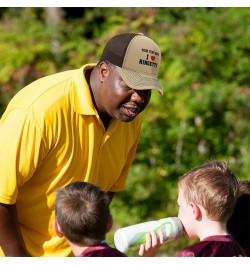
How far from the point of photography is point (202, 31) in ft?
27.0

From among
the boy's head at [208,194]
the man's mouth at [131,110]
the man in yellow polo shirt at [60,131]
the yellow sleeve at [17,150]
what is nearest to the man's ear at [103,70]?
the man in yellow polo shirt at [60,131]

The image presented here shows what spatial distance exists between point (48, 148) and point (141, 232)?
0.63m

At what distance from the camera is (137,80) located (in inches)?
158

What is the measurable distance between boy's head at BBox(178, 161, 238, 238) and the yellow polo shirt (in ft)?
1.90

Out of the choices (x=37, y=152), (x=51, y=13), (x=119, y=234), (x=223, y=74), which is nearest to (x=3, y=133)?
(x=37, y=152)

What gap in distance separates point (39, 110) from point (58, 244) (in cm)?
77

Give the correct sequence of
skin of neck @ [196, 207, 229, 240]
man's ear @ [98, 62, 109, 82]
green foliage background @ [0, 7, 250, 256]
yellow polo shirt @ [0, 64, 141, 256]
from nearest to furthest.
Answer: skin of neck @ [196, 207, 229, 240], yellow polo shirt @ [0, 64, 141, 256], man's ear @ [98, 62, 109, 82], green foliage background @ [0, 7, 250, 256]

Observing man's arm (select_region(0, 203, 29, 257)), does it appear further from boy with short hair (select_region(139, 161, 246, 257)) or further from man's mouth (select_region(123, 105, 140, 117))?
man's mouth (select_region(123, 105, 140, 117))

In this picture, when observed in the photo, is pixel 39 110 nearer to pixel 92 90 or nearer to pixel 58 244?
pixel 92 90

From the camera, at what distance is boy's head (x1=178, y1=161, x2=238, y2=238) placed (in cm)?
383

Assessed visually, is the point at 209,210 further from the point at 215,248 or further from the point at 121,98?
the point at 121,98

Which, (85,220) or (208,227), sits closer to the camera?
(85,220)

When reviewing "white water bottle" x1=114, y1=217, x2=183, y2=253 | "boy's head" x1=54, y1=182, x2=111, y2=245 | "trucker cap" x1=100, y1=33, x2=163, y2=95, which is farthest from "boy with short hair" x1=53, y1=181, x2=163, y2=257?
"trucker cap" x1=100, y1=33, x2=163, y2=95

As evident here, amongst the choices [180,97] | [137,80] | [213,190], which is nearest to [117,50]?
[137,80]
